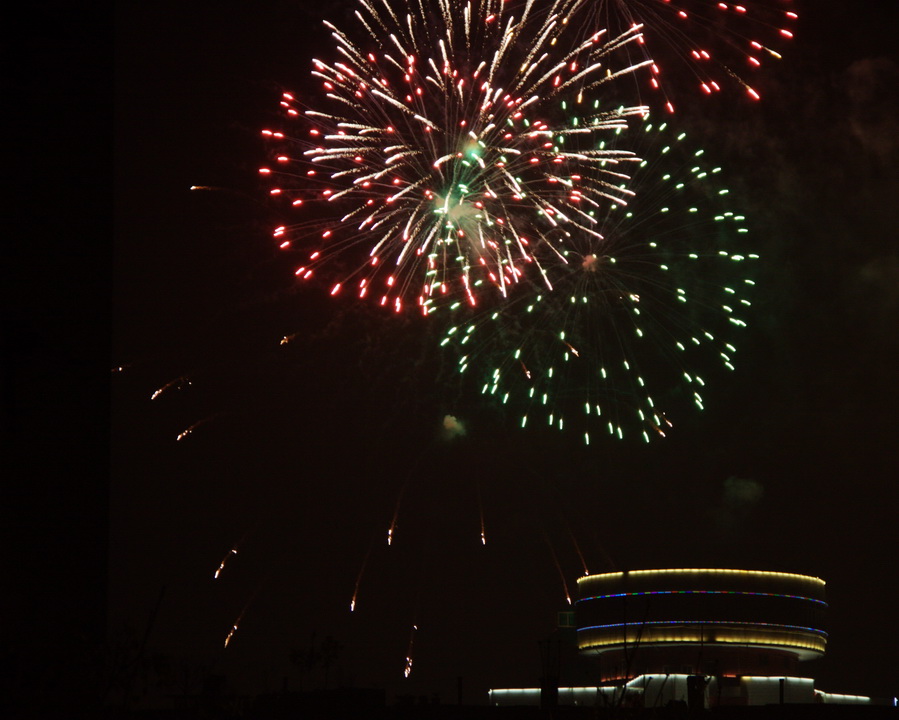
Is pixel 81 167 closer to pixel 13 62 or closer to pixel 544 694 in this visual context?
pixel 13 62

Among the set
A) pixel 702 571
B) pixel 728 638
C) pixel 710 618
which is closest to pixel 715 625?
pixel 710 618

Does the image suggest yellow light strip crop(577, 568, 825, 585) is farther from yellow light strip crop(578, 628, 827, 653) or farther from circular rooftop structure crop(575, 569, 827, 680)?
yellow light strip crop(578, 628, 827, 653)

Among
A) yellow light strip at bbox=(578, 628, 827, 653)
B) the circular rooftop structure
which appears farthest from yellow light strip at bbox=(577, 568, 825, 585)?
yellow light strip at bbox=(578, 628, 827, 653)

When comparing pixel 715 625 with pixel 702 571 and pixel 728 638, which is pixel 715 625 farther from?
pixel 702 571

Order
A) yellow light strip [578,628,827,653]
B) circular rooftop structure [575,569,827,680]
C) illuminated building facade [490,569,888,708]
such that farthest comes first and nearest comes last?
circular rooftop structure [575,569,827,680] → illuminated building facade [490,569,888,708] → yellow light strip [578,628,827,653]

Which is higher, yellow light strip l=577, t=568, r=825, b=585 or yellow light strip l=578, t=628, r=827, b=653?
yellow light strip l=577, t=568, r=825, b=585

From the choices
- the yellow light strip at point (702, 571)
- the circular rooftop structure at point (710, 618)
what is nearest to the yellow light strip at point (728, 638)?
the circular rooftop structure at point (710, 618)

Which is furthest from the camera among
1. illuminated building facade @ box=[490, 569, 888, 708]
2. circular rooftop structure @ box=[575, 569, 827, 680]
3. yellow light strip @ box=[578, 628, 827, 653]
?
circular rooftop structure @ box=[575, 569, 827, 680]

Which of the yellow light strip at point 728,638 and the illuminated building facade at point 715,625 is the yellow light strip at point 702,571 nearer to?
the illuminated building facade at point 715,625
